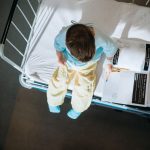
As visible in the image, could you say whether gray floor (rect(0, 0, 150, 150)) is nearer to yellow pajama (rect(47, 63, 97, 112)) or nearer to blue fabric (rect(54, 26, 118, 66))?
yellow pajama (rect(47, 63, 97, 112))

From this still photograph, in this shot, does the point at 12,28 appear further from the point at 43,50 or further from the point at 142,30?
the point at 142,30

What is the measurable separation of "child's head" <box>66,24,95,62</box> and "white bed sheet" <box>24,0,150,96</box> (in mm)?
358

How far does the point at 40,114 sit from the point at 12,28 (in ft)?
2.21

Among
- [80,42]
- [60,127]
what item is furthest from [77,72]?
[60,127]

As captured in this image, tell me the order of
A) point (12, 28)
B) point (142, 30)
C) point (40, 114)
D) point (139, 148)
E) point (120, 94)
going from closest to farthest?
point (120, 94), point (142, 30), point (139, 148), point (40, 114), point (12, 28)

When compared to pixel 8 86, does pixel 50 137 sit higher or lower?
lower

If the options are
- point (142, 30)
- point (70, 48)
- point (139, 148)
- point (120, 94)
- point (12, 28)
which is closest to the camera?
point (70, 48)

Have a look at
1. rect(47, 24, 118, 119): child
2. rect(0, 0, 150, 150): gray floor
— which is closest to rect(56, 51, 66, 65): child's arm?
rect(47, 24, 118, 119): child

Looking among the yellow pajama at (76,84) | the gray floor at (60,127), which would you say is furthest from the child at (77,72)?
the gray floor at (60,127)

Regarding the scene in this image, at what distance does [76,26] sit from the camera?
1383 millimetres

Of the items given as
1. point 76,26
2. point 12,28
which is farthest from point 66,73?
point 12,28

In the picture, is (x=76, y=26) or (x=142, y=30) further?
(x=142, y=30)

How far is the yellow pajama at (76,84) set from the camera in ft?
5.27

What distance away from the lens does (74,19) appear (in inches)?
69.9
